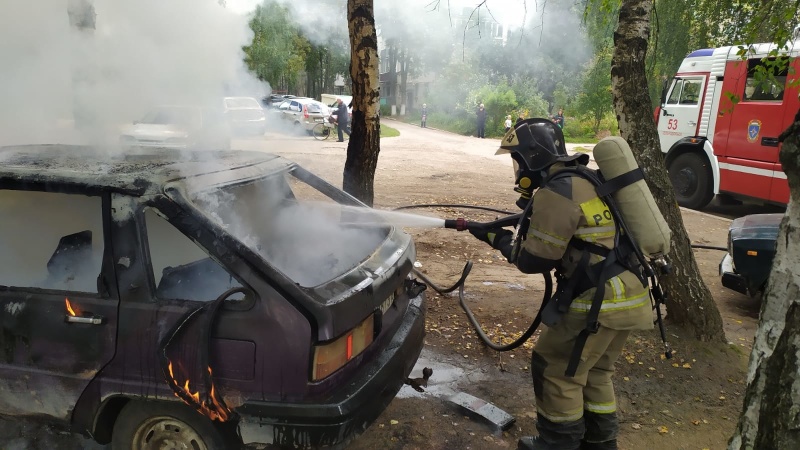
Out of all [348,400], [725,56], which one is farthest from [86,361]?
[725,56]

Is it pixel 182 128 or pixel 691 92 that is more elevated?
pixel 691 92

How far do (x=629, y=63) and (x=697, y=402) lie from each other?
7.42 ft

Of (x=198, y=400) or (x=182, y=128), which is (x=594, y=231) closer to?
(x=198, y=400)

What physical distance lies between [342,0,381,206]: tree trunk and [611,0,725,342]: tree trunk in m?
1.97

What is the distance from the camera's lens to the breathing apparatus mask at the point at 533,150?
259 cm

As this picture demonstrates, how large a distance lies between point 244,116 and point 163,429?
12.6 ft

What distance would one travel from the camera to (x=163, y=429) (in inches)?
91.6

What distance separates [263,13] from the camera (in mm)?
6516

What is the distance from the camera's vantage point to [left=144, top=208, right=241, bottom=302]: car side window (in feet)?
7.63

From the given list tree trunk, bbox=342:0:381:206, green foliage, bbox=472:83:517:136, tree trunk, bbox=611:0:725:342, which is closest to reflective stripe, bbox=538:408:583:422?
tree trunk, bbox=611:0:725:342

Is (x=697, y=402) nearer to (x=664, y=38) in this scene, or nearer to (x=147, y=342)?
(x=147, y=342)

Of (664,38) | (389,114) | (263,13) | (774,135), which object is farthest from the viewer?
(389,114)

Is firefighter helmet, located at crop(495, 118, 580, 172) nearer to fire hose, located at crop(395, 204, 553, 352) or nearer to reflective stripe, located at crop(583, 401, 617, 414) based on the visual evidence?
fire hose, located at crop(395, 204, 553, 352)

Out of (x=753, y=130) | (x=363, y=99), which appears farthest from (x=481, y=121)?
(x=363, y=99)
